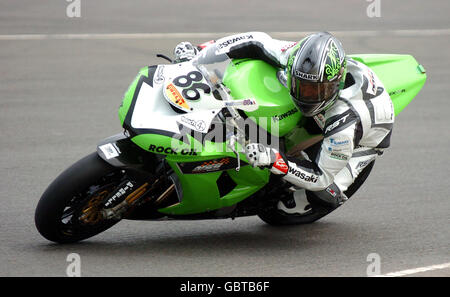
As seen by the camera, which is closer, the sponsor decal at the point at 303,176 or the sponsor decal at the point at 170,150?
the sponsor decal at the point at 170,150

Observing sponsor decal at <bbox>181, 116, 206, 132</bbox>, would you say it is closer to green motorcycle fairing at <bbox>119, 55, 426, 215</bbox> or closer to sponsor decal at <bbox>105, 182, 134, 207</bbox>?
green motorcycle fairing at <bbox>119, 55, 426, 215</bbox>

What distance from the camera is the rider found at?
17.9 feet

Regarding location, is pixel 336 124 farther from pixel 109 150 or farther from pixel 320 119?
pixel 109 150

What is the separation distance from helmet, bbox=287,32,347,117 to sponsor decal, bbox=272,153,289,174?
1.11 ft

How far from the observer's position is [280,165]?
5523 mm

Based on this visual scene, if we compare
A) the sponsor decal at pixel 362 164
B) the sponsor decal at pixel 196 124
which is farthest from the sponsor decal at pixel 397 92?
the sponsor decal at pixel 196 124

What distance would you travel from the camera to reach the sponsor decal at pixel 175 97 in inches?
216

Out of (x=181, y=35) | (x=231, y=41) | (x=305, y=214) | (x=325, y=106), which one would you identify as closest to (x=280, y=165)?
(x=325, y=106)

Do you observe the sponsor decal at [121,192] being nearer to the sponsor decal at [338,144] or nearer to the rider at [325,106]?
the rider at [325,106]

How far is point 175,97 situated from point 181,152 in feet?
1.17

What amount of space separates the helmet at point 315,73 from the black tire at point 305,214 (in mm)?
1063

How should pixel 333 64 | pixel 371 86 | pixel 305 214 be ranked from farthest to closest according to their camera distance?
pixel 305 214
pixel 371 86
pixel 333 64

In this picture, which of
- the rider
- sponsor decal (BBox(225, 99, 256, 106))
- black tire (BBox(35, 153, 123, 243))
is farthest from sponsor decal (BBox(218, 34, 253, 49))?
black tire (BBox(35, 153, 123, 243))
